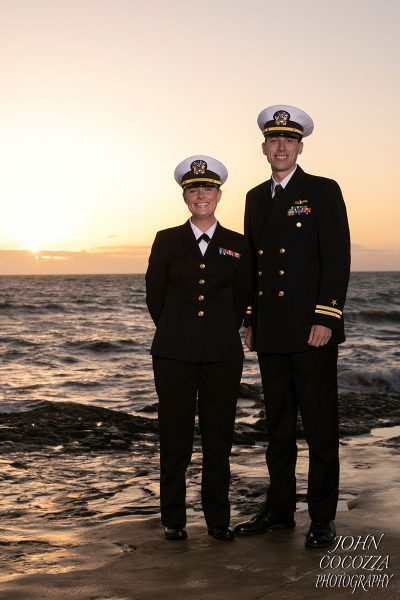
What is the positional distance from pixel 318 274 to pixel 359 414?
203 inches

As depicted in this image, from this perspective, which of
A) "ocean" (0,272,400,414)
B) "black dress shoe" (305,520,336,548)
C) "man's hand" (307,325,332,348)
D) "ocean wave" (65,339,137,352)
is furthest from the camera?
"ocean wave" (65,339,137,352)

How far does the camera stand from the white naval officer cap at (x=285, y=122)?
4275mm

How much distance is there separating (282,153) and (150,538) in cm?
214

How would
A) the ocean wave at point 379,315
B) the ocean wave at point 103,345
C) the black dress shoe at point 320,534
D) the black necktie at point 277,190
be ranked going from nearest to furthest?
the black dress shoe at point 320,534
the black necktie at point 277,190
the ocean wave at point 103,345
the ocean wave at point 379,315

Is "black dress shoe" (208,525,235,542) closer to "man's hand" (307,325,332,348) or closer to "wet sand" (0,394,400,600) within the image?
"wet sand" (0,394,400,600)

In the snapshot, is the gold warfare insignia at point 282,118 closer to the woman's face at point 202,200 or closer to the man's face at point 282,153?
the man's face at point 282,153

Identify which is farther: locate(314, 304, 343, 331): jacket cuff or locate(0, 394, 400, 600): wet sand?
locate(314, 304, 343, 331): jacket cuff

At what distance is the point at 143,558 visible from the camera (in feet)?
12.7

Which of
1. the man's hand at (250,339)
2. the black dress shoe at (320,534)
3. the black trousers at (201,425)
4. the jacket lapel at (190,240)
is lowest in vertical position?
the black dress shoe at (320,534)

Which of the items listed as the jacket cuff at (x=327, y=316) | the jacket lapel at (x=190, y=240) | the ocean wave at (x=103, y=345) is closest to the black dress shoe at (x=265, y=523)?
the jacket cuff at (x=327, y=316)

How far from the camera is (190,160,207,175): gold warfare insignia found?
13.8 ft

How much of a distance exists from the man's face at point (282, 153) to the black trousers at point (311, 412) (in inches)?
38.4

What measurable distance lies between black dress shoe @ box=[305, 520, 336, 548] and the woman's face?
5.52 feet

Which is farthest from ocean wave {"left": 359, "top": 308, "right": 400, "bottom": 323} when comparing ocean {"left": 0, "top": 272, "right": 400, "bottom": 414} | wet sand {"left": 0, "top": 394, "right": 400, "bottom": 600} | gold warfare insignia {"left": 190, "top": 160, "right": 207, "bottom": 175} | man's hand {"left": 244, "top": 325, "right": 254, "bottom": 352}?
gold warfare insignia {"left": 190, "top": 160, "right": 207, "bottom": 175}
